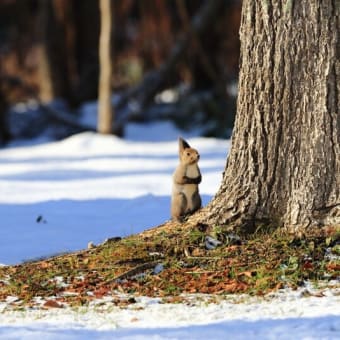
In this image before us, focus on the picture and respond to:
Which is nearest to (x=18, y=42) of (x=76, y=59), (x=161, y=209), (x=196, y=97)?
(x=76, y=59)

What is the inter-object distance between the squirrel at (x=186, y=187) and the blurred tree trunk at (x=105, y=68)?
8.03m

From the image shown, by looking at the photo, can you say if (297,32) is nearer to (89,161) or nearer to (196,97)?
(89,161)

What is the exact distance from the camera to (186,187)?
6.93 metres

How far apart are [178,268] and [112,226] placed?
93.8 inches

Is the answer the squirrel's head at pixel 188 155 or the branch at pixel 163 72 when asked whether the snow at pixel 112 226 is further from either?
the squirrel's head at pixel 188 155

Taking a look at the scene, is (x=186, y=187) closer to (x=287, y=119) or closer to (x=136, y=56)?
(x=287, y=119)

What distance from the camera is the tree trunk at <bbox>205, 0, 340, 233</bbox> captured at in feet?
20.7

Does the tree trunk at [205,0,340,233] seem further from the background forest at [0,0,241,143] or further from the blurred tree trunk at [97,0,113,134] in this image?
the background forest at [0,0,241,143]

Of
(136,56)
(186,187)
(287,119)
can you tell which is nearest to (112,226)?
(186,187)

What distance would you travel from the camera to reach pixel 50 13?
2091cm

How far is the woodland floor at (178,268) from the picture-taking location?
584 cm

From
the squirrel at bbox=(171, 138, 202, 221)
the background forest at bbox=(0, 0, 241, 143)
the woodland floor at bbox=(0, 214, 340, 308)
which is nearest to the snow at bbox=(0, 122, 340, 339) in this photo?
the woodland floor at bbox=(0, 214, 340, 308)

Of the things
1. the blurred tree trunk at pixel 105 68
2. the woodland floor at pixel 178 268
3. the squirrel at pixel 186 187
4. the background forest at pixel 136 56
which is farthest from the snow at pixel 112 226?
the background forest at pixel 136 56

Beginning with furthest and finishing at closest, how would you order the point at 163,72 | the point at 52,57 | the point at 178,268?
the point at 52,57
the point at 163,72
the point at 178,268
